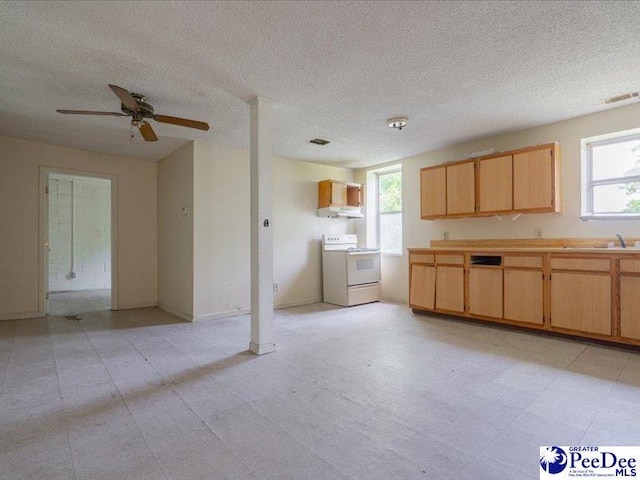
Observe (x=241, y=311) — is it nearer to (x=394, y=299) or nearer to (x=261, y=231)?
(x=261, y=231)

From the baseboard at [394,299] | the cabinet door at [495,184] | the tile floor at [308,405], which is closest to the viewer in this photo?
the tile floor at [308,405]

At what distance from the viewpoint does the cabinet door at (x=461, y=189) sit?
4516 millimetres

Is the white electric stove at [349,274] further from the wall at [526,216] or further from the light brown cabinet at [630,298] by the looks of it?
the light brown cabinet at [630,298]

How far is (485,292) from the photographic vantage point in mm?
4133

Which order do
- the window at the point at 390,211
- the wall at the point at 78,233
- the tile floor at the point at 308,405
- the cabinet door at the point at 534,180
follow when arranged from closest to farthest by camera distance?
the tile floor at the point at 308,405 → the cabinet door at the point at 534,180 → the window at the point at 390,211 → the wall at the point at 78,233

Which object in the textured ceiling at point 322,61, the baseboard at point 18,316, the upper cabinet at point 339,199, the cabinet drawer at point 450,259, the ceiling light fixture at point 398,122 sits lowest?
the baseboard at point 18,316

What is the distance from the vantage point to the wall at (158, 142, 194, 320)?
184 inches

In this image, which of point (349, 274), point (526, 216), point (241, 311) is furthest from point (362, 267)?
point (526, 216)

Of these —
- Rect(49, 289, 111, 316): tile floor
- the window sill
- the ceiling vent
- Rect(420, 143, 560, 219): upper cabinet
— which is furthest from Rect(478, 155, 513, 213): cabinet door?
Rect(49, 289, 111, 316): tile floor

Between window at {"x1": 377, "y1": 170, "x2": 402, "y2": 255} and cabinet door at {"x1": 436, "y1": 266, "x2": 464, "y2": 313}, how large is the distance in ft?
4.48

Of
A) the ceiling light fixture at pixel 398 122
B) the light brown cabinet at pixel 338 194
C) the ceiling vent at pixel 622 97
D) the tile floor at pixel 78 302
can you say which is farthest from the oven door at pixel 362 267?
the tile floor at pixel 78 302

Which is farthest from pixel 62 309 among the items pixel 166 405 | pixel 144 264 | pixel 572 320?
pixel 572 320

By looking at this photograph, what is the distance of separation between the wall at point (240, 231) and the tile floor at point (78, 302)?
7.31ft

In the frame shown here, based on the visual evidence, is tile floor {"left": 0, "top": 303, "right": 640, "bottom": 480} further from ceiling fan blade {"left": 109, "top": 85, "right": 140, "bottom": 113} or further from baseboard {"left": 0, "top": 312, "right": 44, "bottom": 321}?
ceiling fan blade {"left": 109, "top": 85, "right": 140, "bottom": 113}
